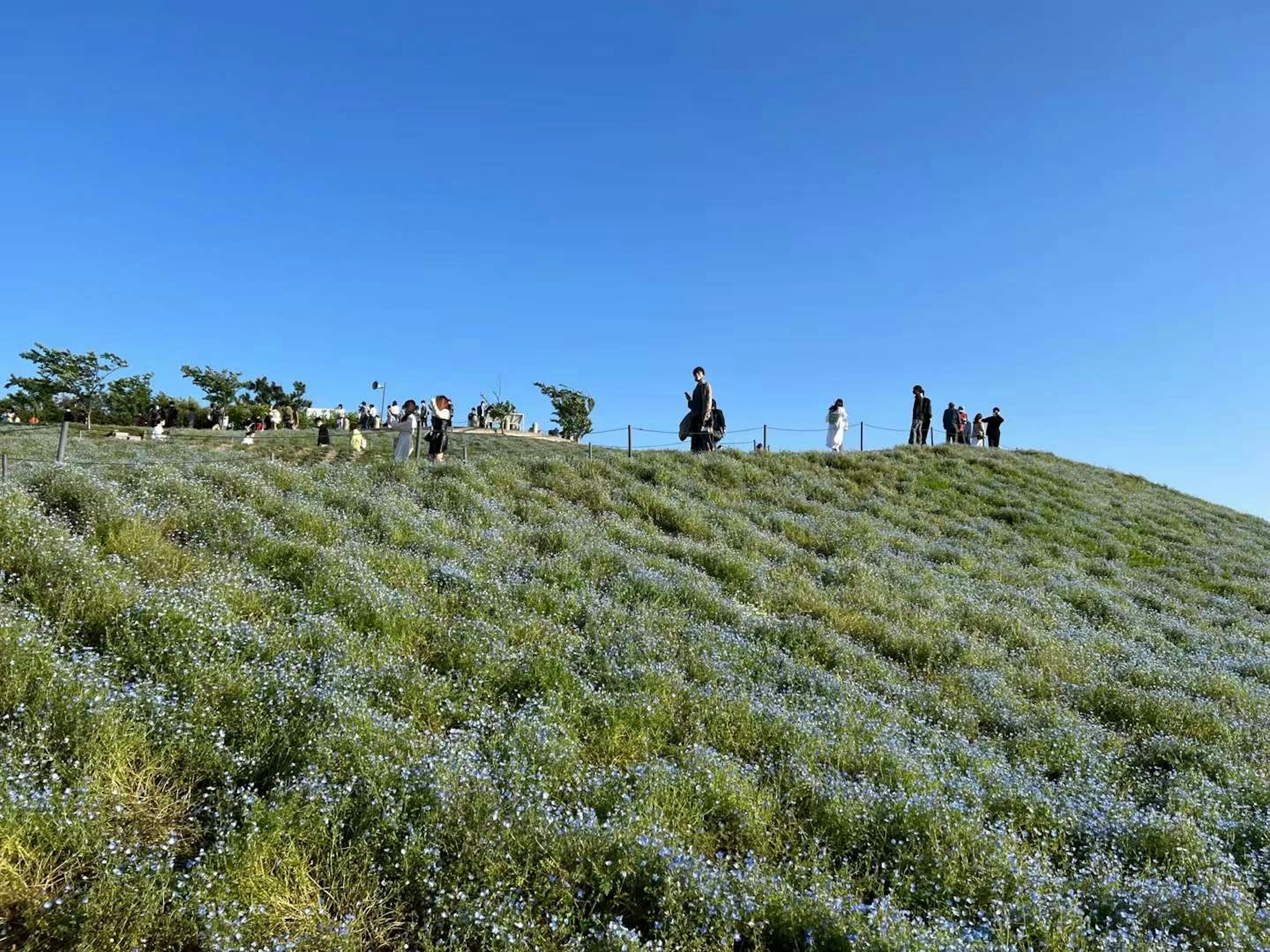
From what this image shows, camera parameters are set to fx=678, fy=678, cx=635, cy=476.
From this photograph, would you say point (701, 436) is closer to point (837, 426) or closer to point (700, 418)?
point (700, 418)

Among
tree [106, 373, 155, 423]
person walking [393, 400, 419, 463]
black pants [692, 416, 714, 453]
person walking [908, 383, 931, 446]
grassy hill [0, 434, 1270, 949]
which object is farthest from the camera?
tree [106, 373, 155, 423]

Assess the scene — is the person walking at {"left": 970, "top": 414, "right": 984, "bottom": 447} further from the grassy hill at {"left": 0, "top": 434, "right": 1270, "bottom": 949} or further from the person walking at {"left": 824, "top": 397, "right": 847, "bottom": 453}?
the grassy hill at {"left": 0, "top": 434, "right": 1270, "bottom": 949}

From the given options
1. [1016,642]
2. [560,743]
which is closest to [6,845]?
[560,743]

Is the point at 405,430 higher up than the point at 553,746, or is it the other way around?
the point at 405,430

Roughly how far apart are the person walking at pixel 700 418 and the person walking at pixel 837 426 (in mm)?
5726

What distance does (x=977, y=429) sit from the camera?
95.6ft

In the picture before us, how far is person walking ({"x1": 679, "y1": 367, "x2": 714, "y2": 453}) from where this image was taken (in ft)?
58.1

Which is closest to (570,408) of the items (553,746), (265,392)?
(265,392)

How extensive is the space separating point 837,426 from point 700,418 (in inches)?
260

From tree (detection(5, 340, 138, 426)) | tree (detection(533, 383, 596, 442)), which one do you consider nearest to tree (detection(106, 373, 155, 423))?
tree (detection(5, 340, 138, 426))

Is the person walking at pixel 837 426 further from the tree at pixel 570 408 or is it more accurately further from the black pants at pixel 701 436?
the tree at pixel 570 408

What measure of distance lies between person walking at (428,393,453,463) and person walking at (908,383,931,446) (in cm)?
1784

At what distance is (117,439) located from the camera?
100 ft

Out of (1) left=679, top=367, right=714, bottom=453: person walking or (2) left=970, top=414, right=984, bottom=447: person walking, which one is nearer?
(1) left=679, top=367, right=714, bottom=453: person walking
